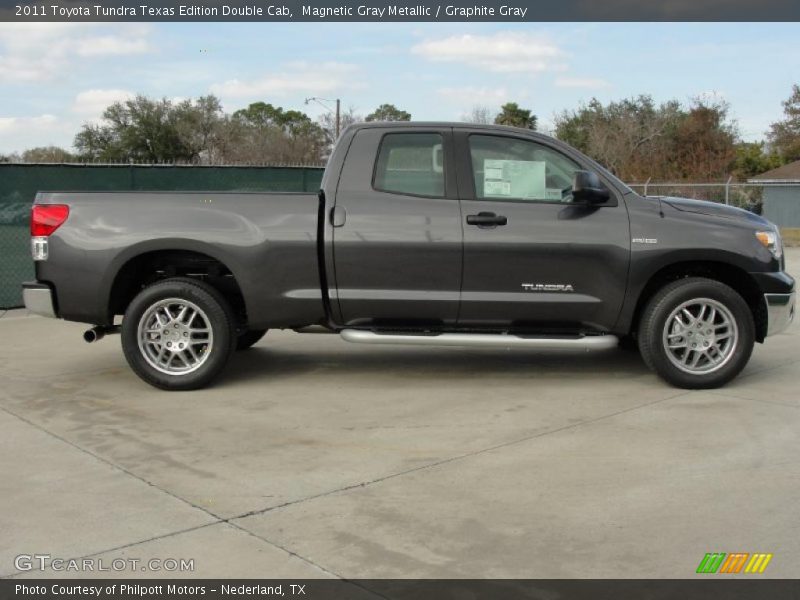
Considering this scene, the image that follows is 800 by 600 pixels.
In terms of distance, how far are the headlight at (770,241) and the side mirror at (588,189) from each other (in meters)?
1.19

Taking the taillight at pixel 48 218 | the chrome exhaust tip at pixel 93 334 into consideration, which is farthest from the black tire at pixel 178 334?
the taillight at pixel 48 218

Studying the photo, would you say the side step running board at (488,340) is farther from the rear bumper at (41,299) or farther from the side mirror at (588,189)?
the rear bumper at (41,299)

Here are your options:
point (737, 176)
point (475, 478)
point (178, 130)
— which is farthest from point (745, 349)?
point (178, 130)

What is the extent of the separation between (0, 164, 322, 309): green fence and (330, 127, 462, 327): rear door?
19.1ft

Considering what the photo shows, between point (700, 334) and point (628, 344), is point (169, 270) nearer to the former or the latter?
point (628, 344)

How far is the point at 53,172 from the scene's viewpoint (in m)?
12.0

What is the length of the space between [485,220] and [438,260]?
1.49ft

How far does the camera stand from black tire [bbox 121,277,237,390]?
22.5 ft

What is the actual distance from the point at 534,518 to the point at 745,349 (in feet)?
10.5

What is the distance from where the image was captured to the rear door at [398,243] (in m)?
6.75
